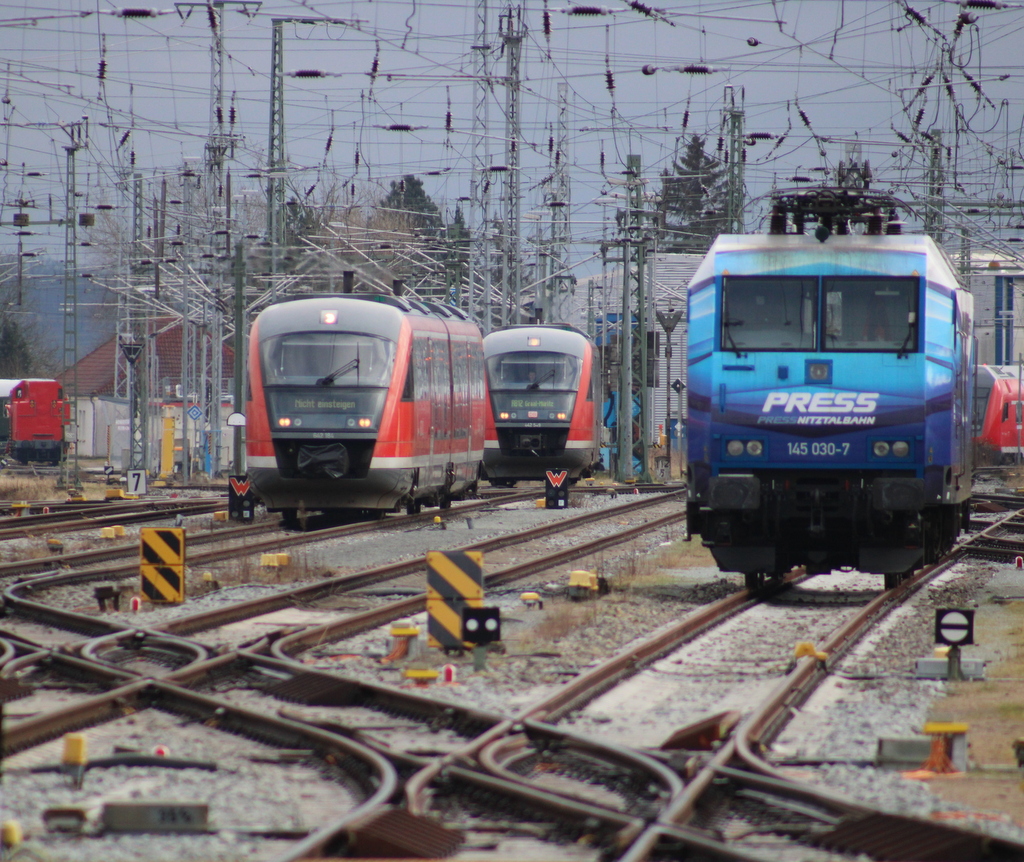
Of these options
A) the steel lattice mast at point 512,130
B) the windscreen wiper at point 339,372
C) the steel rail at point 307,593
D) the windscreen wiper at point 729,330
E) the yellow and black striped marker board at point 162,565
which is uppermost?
the steel lattice mast at point 512,130

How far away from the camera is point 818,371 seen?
47.0 ft

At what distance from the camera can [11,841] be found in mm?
5758

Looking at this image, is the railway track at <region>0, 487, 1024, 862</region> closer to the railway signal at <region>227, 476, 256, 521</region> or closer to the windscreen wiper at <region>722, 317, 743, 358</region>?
the windscreen wiper at <region>722, 317, 743, 358</region>

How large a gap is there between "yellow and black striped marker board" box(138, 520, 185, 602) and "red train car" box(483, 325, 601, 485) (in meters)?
19.0

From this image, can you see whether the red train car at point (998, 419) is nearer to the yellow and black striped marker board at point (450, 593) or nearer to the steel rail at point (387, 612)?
the steel rail at point (387, 612)

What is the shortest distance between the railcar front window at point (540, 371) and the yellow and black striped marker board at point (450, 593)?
70.0 ft

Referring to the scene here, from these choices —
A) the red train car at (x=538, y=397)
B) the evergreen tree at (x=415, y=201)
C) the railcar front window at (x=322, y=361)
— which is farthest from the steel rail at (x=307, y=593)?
the evergreen tree at (x=415, y=201)

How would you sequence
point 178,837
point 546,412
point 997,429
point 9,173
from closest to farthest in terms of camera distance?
point 178,837 < point 546,412 < point 9,173 < point 997,429

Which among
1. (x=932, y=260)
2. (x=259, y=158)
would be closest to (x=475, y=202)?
(x=259, y=158)

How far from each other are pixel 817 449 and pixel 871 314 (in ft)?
4.44

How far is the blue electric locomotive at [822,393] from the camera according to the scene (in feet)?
46.6

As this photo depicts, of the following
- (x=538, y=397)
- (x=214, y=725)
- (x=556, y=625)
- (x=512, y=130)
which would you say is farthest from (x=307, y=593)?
(x=512, y=130)

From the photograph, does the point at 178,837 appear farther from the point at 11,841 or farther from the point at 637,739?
the point at 637,739

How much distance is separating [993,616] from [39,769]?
382 inches
